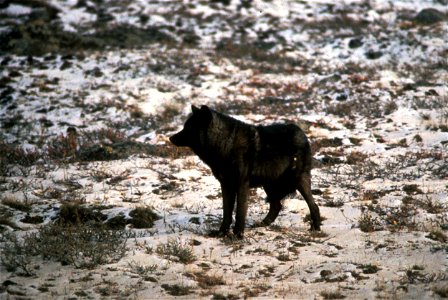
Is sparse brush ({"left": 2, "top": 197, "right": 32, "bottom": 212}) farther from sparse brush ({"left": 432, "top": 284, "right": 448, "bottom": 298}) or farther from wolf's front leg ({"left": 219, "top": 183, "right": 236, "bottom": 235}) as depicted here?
sparse brush ({"left": 432, "top": 284, "right": 448, "bottom": 298})

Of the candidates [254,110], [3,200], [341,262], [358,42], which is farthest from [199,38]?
[341,262]

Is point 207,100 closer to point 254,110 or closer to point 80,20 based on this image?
point 254,110

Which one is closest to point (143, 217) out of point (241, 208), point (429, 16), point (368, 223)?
point (241, 208)

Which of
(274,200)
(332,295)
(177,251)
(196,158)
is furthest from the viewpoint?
(196,158)

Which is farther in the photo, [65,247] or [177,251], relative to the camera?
[177,251]

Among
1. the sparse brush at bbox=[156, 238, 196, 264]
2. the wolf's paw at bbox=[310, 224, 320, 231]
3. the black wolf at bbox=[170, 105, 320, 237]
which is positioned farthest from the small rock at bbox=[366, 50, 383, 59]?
the sparse brush at bbox=[156, 238, 196, 264]

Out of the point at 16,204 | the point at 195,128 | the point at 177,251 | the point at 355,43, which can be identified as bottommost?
the point at 16,204

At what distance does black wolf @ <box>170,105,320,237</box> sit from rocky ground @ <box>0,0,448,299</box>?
2.35 ft

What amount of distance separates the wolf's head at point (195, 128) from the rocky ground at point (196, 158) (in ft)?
5.03

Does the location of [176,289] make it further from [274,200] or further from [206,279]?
[274,200]

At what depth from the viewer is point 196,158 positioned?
1221 cm

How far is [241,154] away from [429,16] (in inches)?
872

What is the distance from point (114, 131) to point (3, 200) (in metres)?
6.48

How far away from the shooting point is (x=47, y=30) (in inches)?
886
